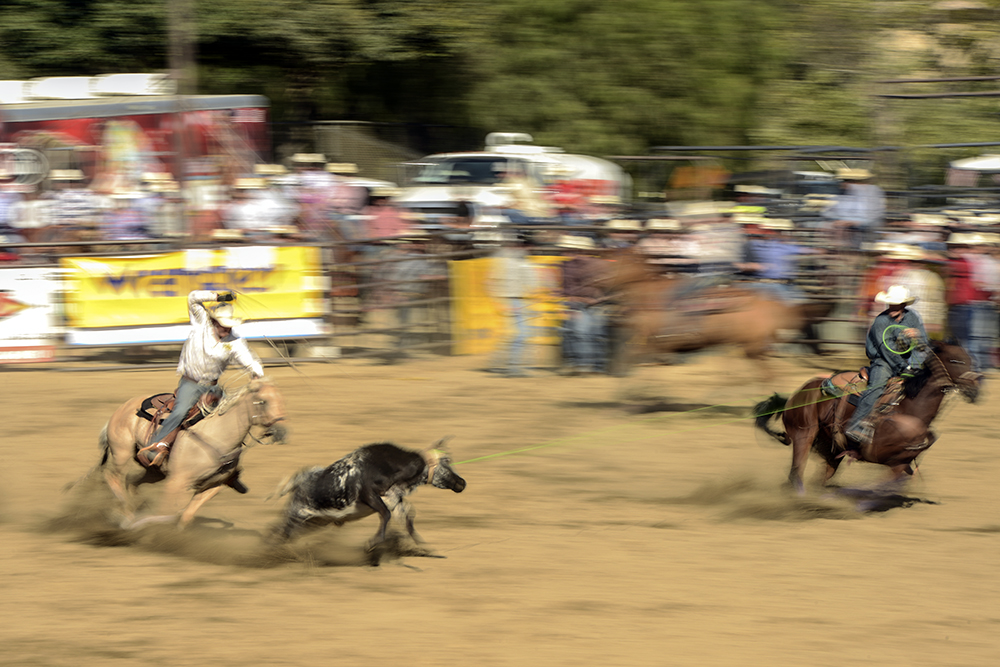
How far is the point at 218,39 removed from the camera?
23391 millimetres

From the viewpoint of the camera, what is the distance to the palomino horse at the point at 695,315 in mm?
11250

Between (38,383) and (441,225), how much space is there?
530cm

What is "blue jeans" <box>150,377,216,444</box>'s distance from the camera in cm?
731

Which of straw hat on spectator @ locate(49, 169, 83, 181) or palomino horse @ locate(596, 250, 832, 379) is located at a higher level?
straw hat on spectator @ locate(49, 169, 83, 181)

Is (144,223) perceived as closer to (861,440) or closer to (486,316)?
(486,316)

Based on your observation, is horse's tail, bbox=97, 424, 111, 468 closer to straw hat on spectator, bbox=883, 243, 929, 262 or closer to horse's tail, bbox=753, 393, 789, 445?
horse's tail, bbox=753, 393, 789, 445

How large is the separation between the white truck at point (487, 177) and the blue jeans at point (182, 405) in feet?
26.0

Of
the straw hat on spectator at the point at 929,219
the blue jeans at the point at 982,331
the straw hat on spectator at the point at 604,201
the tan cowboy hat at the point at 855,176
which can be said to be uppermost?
the tan cowboy hat at the point at 855,176

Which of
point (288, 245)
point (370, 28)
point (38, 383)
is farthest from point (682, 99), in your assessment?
point (38, 383)

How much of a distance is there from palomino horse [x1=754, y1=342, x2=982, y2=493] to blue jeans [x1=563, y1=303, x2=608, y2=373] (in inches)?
181

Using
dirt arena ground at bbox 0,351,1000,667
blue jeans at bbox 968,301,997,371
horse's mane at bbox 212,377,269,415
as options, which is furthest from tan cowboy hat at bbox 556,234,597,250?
horse's mane at bbox 212,377,269,415

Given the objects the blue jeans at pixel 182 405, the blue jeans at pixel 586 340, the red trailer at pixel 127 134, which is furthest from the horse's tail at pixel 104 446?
the red trailer at pixel 127 134

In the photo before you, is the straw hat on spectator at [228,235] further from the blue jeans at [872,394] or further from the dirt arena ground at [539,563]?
the blue jeans at [872,394]

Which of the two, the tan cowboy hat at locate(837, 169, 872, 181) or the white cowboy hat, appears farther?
the tan cowboy hat at locate(837, 169, 872, 181)
